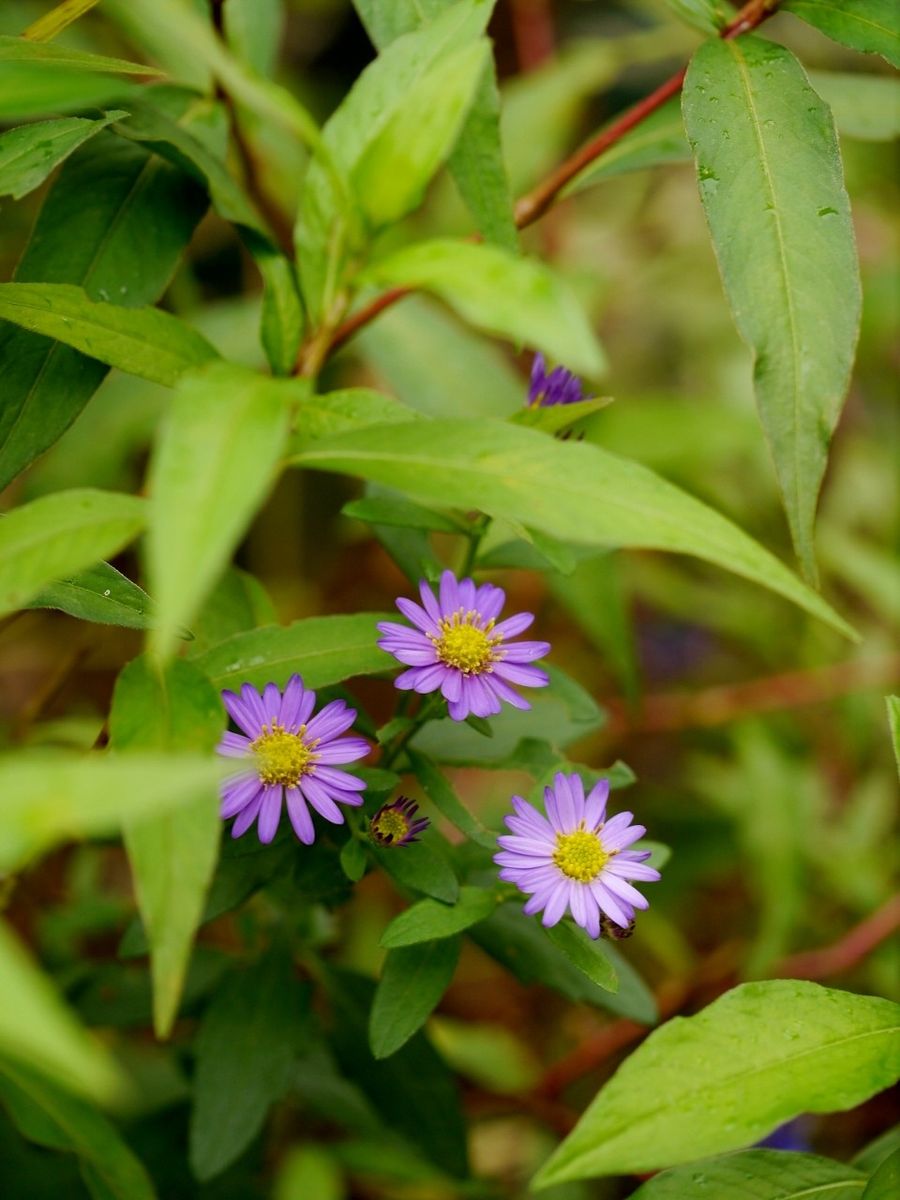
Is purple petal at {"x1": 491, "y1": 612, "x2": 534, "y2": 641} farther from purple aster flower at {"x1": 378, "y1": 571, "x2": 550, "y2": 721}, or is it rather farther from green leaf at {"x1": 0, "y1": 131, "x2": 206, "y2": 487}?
green leaf at {"x1": 0, "y1": 131, "x2": 206, "y2": 487}

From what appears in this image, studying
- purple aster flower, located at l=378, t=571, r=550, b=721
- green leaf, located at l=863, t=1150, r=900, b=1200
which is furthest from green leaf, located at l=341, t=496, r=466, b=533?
green leaf, located at l=863, t=1150, r=900, b=1200

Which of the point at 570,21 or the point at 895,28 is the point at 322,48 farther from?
the point at 895,28

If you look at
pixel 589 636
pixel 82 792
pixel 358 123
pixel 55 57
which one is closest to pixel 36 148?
pixel 55 57

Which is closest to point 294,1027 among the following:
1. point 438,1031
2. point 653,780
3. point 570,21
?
point 438,1031

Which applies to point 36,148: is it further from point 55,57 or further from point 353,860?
point 353,860

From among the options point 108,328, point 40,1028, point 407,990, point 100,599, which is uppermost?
point 108,328
